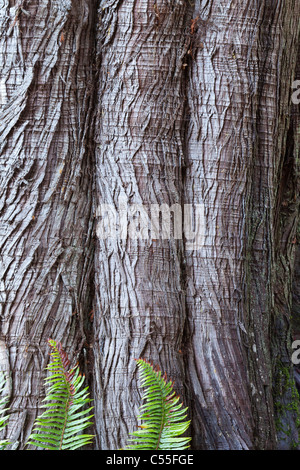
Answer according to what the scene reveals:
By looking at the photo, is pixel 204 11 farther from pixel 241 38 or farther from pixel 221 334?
pixel 221 334

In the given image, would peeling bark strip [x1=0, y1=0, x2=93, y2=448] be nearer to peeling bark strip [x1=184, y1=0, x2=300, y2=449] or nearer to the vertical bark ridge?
peeling bark strip [x1=184, y1=0, x2=300, y2=449]

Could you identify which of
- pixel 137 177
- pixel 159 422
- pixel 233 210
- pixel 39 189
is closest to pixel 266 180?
pixel 233 210

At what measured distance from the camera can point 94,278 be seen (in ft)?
8.98

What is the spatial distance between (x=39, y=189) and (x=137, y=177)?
0.52 metres

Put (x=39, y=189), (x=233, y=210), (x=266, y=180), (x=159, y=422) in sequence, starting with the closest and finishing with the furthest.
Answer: (x=159, y=422)
(x=39, y=189)
(x=233, y=210)
(x=266, y=180)

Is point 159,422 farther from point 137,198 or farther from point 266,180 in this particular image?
point 266,180

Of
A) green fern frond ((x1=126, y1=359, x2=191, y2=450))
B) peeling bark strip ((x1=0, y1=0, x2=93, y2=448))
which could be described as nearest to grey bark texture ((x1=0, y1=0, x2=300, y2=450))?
peeling bark strip ((x1=0, y1=0, x2=93, y2=448))

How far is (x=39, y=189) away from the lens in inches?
104

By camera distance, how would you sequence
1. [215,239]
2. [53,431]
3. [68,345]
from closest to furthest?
[53,431] < [68,345] < [215,239]

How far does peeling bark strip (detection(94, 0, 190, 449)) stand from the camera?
2611 mm

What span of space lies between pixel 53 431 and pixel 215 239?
1297mm

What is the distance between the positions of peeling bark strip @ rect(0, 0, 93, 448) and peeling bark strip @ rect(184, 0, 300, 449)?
0.65m

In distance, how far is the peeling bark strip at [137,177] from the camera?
2611mm
